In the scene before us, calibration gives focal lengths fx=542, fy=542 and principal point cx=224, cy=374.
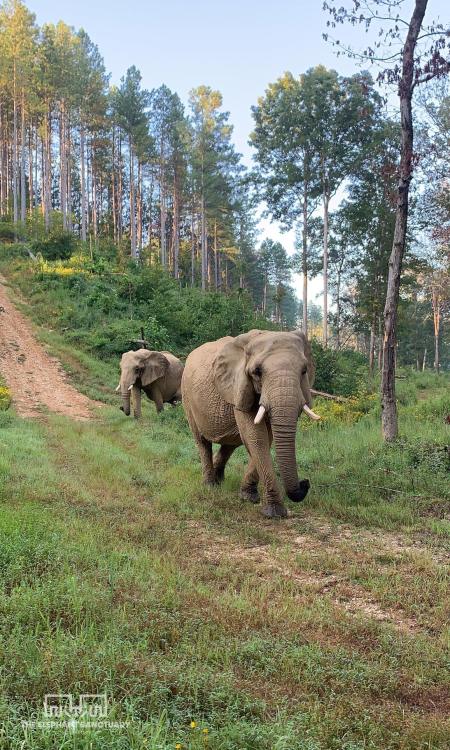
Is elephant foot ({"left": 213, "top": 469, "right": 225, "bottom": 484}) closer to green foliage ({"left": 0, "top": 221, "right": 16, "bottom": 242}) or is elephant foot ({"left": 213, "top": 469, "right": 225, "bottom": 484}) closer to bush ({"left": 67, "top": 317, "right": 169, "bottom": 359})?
bush ({"left": 67, "top": 317, "right": 169, "bottom": 359})

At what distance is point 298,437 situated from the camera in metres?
12.5

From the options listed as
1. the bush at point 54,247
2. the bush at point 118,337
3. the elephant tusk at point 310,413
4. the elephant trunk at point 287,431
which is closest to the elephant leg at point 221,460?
the elephant tusk at point 310,413

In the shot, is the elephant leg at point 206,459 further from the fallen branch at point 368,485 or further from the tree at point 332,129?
the tree at point 332,129

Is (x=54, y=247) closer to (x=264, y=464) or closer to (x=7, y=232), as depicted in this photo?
(x=7, y=232)

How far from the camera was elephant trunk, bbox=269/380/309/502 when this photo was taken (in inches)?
255

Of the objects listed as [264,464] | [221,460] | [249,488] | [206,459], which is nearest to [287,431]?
[264,464]

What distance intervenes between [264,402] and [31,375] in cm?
1573

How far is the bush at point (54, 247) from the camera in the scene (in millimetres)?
35000

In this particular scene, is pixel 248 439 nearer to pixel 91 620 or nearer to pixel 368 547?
pixel 368 547

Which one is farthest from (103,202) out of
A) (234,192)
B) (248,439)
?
(248,439)

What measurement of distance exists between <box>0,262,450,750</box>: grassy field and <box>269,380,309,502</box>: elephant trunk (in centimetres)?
56

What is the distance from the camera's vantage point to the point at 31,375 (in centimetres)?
2042

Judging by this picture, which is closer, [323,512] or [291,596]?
[291,596]

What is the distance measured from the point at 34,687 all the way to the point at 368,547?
12.7 feet
